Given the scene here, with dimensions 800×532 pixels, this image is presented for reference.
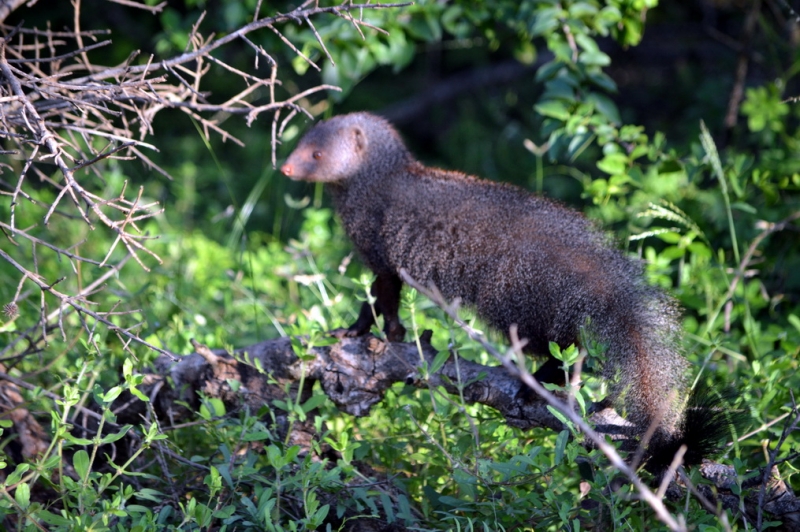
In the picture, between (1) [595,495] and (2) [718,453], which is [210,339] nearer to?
(1) [595,495]

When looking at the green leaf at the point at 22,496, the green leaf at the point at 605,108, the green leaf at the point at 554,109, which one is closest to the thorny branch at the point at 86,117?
the green leaf at the point at 22,496

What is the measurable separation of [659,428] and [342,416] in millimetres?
1101

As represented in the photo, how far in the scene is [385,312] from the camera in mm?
2807

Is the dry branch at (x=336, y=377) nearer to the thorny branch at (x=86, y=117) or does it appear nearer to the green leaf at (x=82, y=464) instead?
the thorny branch at (x=86, y=117)

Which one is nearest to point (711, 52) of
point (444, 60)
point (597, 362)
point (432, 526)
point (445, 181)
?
point (444, 60)

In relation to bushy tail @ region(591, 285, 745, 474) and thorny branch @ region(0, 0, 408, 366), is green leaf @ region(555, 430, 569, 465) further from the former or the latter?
thorny branch @ region(0, 0, 408, 366)

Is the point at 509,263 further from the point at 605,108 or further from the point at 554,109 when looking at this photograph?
the point at 605,108

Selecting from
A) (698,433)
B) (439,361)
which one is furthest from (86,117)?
A: (698,433)

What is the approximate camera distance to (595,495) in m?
1.90

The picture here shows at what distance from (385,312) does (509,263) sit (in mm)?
616

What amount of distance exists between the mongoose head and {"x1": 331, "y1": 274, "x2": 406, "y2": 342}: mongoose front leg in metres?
0.45

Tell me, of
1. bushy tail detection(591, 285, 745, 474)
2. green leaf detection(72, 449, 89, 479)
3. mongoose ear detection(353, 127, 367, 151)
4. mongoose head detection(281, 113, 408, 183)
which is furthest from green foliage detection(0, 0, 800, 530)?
mongoose ear detection(353, 127, 367, 151)

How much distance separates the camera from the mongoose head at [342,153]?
2955 millimetres

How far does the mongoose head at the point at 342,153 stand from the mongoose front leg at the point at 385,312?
45cm
